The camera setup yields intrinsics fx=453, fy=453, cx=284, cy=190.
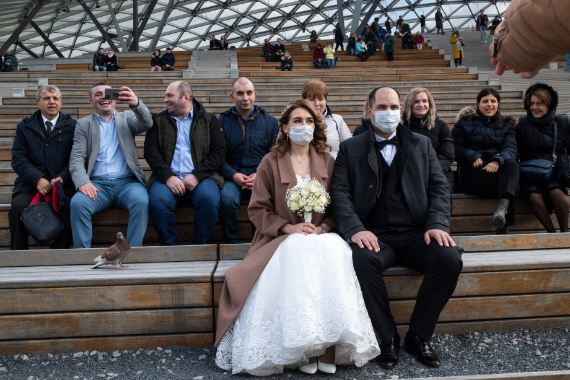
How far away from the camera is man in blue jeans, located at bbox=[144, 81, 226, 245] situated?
3592 mm

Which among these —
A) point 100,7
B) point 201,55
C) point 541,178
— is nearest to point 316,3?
point 100,7

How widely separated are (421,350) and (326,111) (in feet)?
7.99

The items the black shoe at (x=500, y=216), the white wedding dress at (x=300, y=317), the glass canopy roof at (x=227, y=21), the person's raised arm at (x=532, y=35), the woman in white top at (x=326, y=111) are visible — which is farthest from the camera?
the glass canopy roof at (x=227, y=21)

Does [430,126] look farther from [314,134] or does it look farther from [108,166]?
[108,166]

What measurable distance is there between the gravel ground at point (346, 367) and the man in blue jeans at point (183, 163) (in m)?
1.14

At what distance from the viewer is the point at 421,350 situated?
250 cm

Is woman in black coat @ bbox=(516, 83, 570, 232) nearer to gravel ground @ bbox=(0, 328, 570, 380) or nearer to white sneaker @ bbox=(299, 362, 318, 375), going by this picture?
gravel ground @ bbox=(0, 328, 570, 380)

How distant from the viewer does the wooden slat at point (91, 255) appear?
3170 mm

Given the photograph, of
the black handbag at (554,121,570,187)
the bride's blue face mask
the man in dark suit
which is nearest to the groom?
the bride's blue face mask

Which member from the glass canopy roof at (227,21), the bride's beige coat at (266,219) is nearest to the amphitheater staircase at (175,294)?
the bride's beige coat at (266,219)

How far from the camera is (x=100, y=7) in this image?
28266 mm

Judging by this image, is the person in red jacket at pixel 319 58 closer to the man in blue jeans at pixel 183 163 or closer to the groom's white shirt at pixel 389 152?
the man in blue jeans at pixel 183 163

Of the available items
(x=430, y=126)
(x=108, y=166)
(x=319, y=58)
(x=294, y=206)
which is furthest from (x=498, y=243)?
(x=319, y=58)

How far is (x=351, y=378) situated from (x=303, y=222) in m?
1.00
